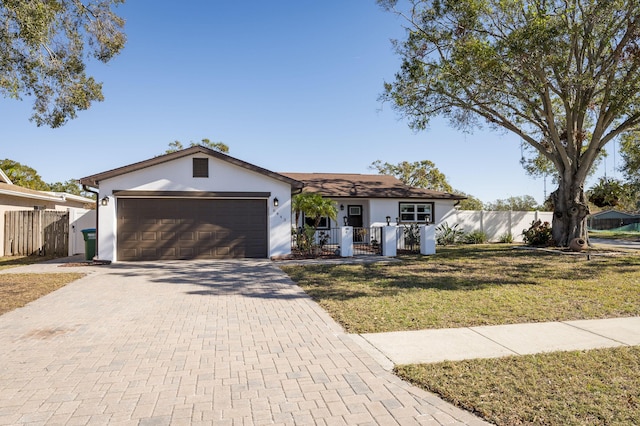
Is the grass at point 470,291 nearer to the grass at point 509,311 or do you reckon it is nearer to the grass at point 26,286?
the grass at point 509,311

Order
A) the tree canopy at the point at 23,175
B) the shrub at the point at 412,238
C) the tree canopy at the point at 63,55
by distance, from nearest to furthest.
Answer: the tree canopy at the point at 63,55, the shrub at the point at 412,238, the tree canopy at the point at 23,175

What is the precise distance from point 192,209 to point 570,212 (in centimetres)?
1570

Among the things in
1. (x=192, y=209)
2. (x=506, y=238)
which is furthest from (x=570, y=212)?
(x=192, y=209)

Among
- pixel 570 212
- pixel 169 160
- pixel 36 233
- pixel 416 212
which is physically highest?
pixel 169 160

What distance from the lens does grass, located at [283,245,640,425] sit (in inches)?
→ 136

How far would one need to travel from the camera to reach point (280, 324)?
6.14 m

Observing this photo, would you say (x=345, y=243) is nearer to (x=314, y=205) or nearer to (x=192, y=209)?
(x=314, y=205)

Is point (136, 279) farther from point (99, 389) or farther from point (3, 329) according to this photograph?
point (99, 389)

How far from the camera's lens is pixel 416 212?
72.7 feet

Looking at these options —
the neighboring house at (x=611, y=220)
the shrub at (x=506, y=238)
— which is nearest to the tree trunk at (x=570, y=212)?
the shrub at (x=506, y=238)

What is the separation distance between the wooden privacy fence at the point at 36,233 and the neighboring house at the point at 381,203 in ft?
36.8

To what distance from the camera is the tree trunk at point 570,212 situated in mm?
17297

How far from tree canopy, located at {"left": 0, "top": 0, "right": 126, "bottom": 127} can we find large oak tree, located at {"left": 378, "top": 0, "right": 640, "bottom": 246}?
10.5 meters

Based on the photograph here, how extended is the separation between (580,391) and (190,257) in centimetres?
1326
